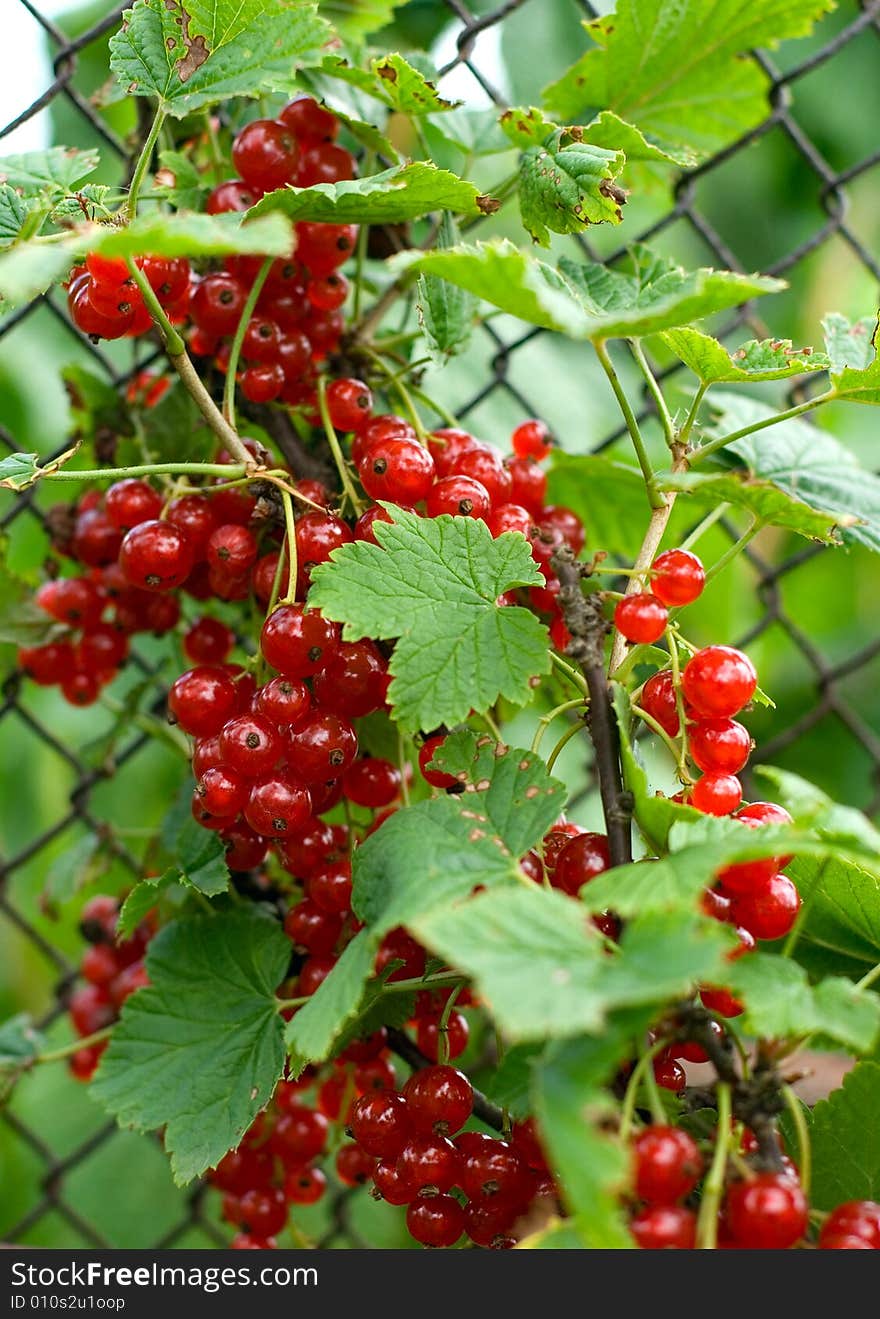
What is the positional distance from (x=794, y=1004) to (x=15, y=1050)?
32.0 inches

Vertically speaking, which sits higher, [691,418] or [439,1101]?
[691,418]

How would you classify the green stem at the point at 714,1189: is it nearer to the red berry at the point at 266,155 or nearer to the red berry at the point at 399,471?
the red berry at the point at 399,471

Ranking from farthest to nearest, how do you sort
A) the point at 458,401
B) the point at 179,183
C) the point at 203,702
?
the point at 458,401
the point at 179,183
the point at 203,702

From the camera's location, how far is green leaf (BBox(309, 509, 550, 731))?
65cm

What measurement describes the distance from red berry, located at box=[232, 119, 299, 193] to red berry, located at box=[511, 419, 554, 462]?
265 mm

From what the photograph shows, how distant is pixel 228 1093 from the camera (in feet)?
2.39

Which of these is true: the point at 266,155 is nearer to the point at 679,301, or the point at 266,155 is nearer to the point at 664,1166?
the point at 679,301

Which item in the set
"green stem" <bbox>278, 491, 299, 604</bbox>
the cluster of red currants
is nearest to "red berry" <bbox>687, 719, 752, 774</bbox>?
"green stem" <bbox>278, 491, 299, 604</bbox>

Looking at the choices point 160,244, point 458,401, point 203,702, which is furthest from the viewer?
point 458,401

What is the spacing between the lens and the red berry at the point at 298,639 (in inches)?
26.5

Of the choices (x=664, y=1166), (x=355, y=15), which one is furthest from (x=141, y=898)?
(x=355, y=15)

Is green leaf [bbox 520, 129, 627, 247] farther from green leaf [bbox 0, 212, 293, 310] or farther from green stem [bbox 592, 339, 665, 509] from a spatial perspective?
green leaf [bbox 0, 212, 293, 310]

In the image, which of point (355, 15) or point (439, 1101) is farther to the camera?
point (355, 15)

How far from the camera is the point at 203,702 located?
0.73 metres
